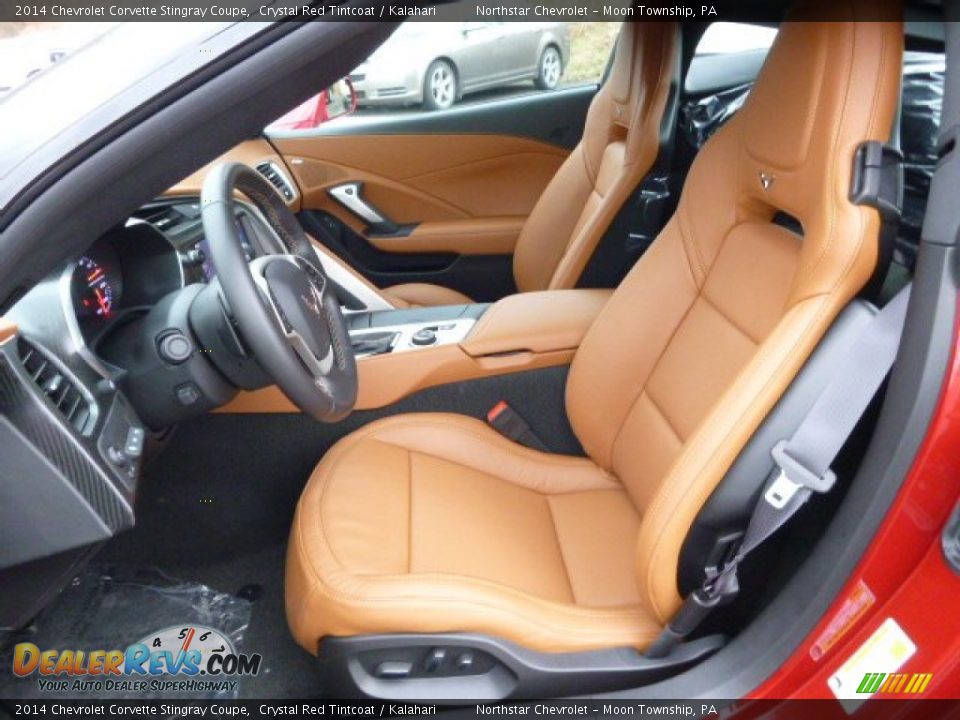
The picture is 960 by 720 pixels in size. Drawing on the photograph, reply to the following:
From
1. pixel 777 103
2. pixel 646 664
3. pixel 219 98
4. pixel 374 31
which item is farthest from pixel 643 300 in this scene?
pixel 219 98

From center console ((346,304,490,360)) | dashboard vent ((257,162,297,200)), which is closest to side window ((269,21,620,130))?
dashboard vent ((257,162,297,200))

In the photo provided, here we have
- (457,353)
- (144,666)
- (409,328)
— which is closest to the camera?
(144,666)

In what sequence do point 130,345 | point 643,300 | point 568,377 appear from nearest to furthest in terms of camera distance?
point 130,345
point 643,300
point 568,377

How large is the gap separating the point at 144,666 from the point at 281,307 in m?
0.77

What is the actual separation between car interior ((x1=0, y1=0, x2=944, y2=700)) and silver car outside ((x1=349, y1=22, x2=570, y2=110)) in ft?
2.36

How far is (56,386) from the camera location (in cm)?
101

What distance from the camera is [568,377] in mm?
1550

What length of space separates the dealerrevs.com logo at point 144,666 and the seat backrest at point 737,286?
76 centimetres

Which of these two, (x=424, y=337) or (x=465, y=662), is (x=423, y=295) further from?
(x=465, y=662)

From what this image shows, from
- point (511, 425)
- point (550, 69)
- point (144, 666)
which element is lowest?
point (144, 666)

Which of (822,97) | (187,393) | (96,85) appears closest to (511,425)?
(187,393)

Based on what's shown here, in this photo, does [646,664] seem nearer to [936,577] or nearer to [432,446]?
[936,577]

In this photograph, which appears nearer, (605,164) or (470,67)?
(605,164)

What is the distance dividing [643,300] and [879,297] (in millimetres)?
457
